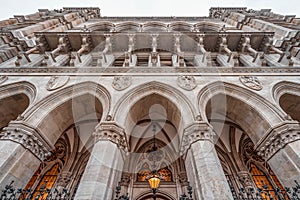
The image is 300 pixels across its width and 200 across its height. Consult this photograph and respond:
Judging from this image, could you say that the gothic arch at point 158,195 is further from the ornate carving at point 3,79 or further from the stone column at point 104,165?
the ornate carving at point 3,79

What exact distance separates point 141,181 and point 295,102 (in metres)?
7.89

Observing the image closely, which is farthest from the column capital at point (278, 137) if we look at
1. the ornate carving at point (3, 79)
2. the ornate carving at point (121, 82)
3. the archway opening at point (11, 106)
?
the ornate carving at point (3, 79)

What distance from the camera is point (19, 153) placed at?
512cm

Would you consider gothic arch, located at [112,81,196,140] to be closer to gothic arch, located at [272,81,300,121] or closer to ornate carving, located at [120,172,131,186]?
ornate carving, located at [120,172,131,186]

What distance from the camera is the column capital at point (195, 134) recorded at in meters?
5.16

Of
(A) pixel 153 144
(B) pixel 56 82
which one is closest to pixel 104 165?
(B) pixel 56 82

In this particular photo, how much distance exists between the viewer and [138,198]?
8.09 meters

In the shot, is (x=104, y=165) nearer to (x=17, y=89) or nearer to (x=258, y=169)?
(x=17, y=89)

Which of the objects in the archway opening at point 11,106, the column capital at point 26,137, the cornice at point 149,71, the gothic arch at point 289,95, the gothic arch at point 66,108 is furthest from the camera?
the cornice at point 149,71

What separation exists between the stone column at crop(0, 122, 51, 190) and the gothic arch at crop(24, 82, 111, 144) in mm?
336

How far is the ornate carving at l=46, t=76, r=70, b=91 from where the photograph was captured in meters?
7.22

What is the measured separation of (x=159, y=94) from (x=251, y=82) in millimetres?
3933

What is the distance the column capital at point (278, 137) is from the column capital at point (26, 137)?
7288 mm

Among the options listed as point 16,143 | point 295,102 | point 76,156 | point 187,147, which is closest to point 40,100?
point 16,143
